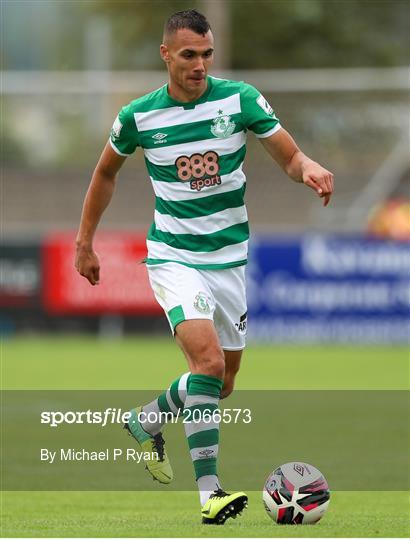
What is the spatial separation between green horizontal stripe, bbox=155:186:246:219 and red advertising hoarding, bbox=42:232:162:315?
14.3 m

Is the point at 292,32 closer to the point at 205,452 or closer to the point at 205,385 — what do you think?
the point at 205,385

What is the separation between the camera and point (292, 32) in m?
34.6

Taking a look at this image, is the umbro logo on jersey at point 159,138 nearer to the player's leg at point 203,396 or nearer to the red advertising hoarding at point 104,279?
the player's leg at point 203,396

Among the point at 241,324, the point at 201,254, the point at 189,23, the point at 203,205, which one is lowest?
the point at 241,324

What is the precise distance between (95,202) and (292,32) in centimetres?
2736

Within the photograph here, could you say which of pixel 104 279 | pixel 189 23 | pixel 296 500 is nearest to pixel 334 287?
pixel 104 279

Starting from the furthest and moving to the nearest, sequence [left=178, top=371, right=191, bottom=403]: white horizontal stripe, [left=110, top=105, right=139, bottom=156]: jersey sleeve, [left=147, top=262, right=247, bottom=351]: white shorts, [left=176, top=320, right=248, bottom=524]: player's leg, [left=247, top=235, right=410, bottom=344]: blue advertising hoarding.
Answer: [left=247, top=235, right=410, bottom=344]: blue advertising hoarding
[left=178, top=371, right=191, bottom=403]: white horizontal stripe
[left=110, top=105, right=139, bottom=156]: jersey sleeve
[left=147, top=262, right=247, bottom=351]: white shorts
[left=176, top=320, right=248, bottom=524]: player's leg

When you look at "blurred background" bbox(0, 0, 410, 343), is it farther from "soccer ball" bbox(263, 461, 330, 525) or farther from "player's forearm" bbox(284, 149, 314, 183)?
"soccer ball" bbox(263, 461, 330, 525)

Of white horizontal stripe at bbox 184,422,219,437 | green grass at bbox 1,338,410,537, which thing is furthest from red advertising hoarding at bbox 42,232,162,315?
white horizontal stripe at bbox 184,422,219,437

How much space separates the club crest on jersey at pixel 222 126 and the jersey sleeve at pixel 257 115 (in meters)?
0.08

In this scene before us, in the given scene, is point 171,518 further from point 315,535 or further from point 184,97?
point 184,97

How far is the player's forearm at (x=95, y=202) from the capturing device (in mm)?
7781

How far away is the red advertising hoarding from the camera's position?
71.6 ft

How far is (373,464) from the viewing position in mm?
9500
